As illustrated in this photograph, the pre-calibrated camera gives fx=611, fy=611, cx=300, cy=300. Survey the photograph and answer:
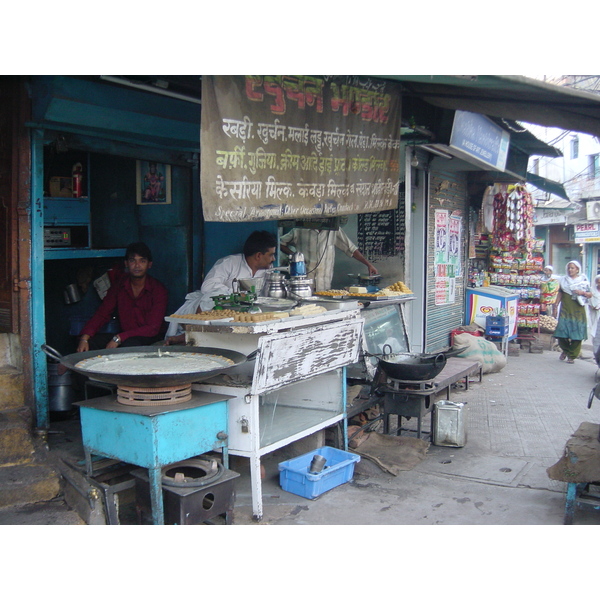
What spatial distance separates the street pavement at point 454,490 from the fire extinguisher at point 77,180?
2.51 m

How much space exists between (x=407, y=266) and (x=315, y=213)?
389 centimetres

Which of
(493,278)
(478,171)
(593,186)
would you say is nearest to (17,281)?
(478,171)

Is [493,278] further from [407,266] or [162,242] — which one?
[162,242]

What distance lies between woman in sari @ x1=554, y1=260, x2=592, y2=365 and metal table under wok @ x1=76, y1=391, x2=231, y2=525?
831cm

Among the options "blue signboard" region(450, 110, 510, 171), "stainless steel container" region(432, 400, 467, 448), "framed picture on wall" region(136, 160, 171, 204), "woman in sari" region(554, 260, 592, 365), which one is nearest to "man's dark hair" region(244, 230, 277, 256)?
"framed picture on wall" region(136, 160, 171, 204)

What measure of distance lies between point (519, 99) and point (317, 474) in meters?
3.10

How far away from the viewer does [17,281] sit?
14.1ft

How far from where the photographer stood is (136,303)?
18.6 ft

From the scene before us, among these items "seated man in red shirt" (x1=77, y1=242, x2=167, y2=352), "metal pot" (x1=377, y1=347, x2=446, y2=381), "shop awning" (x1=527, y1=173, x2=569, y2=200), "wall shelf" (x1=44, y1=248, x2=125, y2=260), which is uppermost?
"shop awning" (x1=527, y1=173, x2=569, y2=200)

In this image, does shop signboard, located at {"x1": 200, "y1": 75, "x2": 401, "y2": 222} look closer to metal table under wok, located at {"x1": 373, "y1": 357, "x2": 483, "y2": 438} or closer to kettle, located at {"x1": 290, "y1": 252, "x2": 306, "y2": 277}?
kettle, located at {"x1": 290, "y1": 252, "x2": 306, "y2": 277}

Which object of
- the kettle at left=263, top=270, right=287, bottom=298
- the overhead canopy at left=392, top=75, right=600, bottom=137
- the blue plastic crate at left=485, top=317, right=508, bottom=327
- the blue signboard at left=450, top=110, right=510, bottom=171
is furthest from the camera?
the blue plastic crate at left=485, top=317, right=508, bottom=327

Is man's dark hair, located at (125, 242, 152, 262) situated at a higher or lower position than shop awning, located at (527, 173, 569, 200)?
lower

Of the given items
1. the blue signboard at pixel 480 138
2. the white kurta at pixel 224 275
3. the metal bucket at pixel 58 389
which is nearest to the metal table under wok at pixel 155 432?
the metal bucket at pixel 58 389

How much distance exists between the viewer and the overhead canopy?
3906 mm
